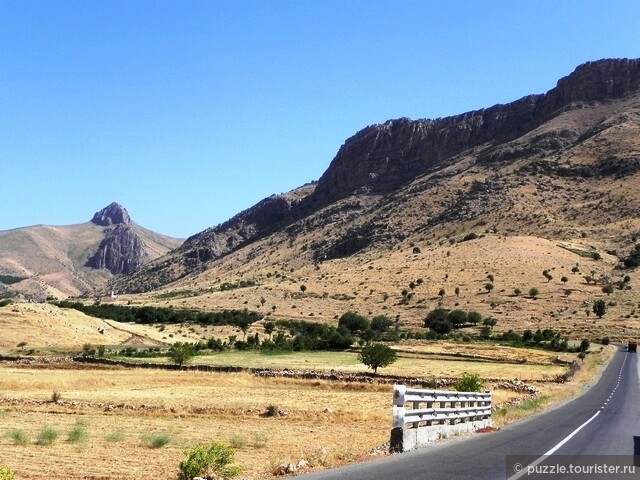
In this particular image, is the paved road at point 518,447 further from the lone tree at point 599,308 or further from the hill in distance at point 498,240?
the hill in distance at point 498,240

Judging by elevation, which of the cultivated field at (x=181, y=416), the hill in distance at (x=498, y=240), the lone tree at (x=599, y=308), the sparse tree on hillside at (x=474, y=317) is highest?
the hill in distance at (x=498, y=240)

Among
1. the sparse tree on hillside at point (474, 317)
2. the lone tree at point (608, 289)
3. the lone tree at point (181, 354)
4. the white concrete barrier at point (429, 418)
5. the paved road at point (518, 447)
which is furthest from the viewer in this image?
the lone tree at point (608, 289)

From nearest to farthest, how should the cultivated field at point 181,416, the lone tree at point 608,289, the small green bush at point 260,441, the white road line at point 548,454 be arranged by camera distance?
the white road line at point 548,454, the cultivated field at point 181,416, the small green bush at point 260,441, the lone tree at point 608,289

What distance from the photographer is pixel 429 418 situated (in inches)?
618

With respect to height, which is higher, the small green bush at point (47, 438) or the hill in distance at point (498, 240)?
the hill in distance at point (498, 240)

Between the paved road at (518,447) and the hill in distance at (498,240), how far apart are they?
65653 millimetres

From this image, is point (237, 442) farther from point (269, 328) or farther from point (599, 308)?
point (599, 308)

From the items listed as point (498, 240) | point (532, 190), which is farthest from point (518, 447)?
point (532, 190)

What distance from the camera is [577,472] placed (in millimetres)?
11758

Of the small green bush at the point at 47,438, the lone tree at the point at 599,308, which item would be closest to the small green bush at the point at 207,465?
the small green bush at the point at 47,438

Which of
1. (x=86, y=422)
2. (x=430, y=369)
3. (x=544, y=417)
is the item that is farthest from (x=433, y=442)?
(x=430, y=369)

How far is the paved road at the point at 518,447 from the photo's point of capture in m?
11.4

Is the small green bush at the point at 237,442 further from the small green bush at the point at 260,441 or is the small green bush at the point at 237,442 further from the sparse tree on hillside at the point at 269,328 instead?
the sparse tree on hillside at the point at 269,328

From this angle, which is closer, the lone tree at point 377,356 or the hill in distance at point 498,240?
the lone tree at point 377,356
